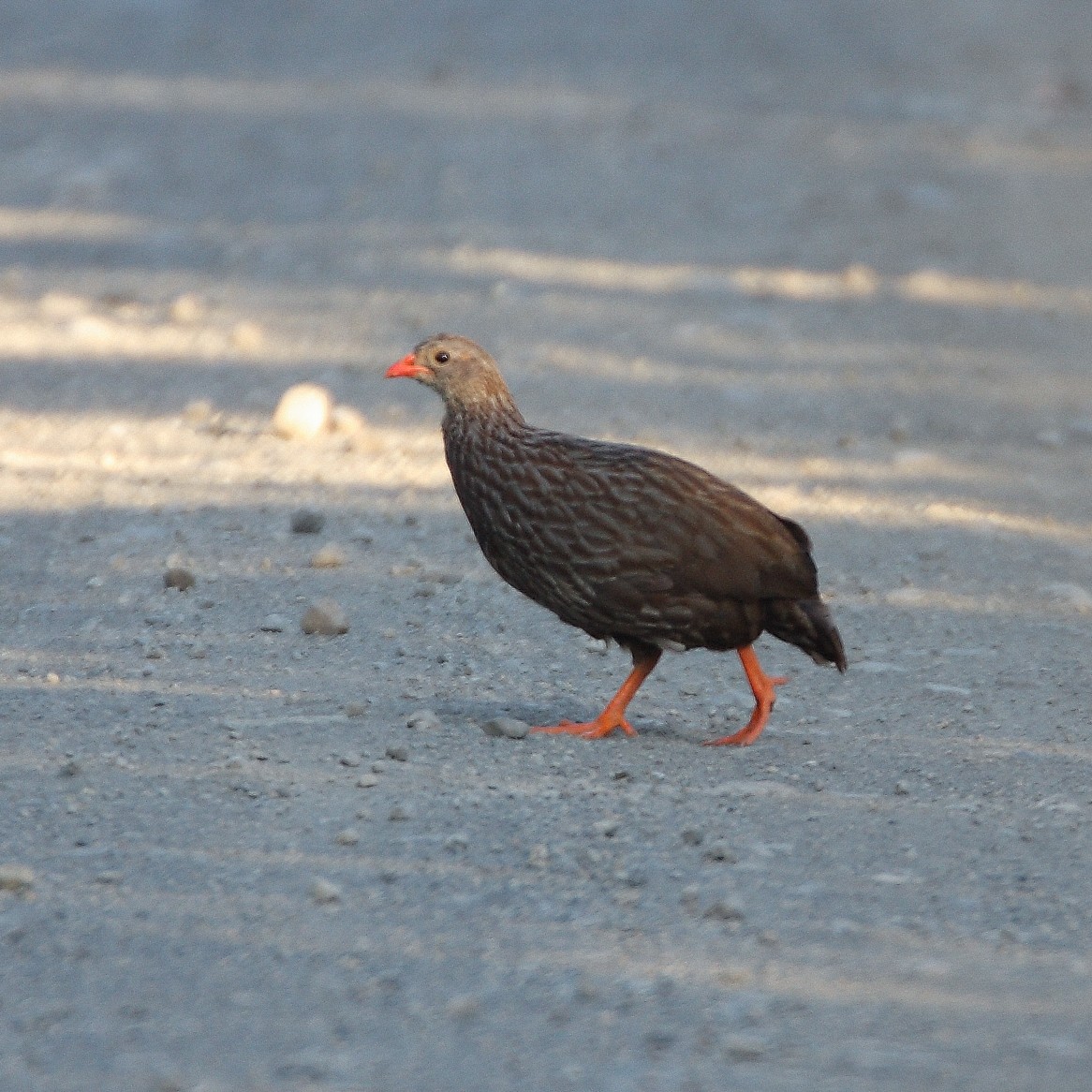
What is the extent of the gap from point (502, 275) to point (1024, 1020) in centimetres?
793

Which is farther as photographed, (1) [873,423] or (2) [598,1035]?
(1) [873,423]

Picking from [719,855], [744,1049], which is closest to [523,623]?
[719,855]

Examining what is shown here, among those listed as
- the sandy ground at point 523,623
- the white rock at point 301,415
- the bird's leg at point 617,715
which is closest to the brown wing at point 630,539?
the bird's leg at point 617,715

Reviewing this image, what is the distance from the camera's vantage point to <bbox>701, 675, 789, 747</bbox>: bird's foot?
5.33 meters

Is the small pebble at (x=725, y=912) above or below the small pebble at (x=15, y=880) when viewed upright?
above

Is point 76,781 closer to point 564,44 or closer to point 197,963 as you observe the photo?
point 197,963

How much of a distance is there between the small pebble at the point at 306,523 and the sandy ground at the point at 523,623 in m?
0.05

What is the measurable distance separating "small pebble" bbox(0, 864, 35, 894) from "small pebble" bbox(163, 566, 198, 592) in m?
2.29

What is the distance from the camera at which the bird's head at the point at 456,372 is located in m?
5.70

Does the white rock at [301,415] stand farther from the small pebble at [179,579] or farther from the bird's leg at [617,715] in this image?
the bird's leg at [617,715]

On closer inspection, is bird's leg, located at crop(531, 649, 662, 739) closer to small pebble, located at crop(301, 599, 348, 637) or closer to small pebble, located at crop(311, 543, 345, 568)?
small pebble, located at crop(301, 599, 348, 637)

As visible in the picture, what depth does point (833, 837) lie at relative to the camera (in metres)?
4.60

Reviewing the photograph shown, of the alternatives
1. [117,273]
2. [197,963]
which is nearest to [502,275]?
[117,273]

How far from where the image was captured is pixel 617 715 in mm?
5367
